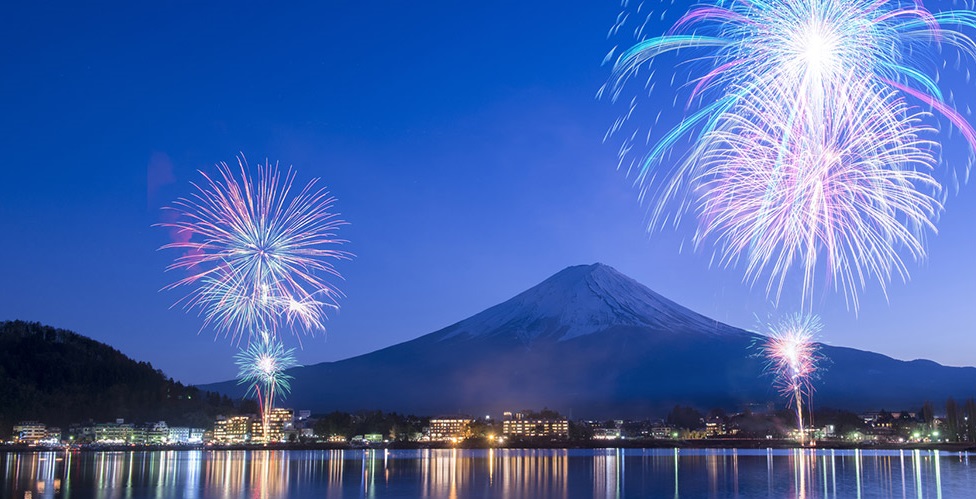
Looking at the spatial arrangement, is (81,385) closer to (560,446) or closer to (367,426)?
(367,426)

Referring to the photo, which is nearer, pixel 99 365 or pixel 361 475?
pixel 361 475

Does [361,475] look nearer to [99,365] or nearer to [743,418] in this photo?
[99,365]

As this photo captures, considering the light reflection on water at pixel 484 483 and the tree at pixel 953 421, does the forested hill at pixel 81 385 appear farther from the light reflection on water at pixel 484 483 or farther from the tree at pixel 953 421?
the tree at pixel 953 421

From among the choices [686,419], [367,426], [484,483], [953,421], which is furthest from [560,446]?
[484,483]

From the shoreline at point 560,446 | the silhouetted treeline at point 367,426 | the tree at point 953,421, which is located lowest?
the shoreline at point 560,446

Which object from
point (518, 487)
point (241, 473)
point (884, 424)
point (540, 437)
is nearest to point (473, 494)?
point (518, 487)

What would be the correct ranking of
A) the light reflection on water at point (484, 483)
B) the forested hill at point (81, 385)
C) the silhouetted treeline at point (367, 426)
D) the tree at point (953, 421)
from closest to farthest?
the light reflection on water at point (484, 483)
the tree at point (953, 421)
the forested hill at point (81, 385)
the silhouetted treeline at point (367, 426)

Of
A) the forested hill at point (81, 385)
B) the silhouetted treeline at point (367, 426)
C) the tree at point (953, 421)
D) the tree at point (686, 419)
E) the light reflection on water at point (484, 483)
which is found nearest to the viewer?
the light reflection on water at point (484, 483)

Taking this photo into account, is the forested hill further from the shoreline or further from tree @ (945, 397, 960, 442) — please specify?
tree @ (945, 397, 960, 442)

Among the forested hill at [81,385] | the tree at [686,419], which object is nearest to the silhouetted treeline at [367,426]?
the forested hill at [81,385]
